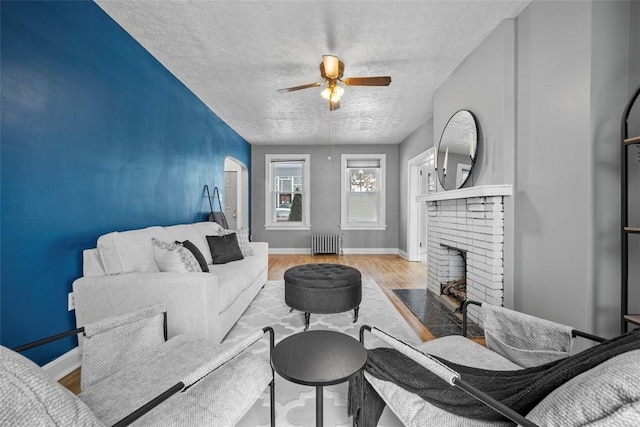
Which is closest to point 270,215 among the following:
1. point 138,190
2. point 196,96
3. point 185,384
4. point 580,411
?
point 196,96

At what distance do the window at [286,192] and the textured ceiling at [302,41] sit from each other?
2694 mm

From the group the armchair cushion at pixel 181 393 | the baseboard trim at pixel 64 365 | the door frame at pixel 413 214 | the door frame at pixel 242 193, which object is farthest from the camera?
the door frame at pixel 242 193

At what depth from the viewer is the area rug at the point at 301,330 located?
4.79 feet

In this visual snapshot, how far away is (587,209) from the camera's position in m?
1.71

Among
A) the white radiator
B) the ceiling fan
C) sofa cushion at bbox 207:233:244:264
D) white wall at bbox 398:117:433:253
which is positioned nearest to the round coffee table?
sofa cushion at bbox 207:233:244:264

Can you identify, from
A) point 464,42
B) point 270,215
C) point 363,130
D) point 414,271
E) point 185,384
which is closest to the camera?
point 185,384

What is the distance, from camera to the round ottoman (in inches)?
93.8

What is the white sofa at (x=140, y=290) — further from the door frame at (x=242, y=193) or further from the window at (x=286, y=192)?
the window at (x=286, y=192)

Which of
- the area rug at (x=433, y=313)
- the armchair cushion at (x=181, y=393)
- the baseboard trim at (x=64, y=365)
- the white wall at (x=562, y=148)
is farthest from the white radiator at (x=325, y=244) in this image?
the armchair cushion at (x=181, y=393)

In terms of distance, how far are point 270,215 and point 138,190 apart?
4255mm

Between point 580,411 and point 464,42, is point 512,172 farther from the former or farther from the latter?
point 580,411

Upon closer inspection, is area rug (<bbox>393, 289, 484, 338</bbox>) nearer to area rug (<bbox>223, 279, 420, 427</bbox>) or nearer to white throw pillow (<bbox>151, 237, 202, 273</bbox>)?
area rug (<bbox>223, 279, 420, 427</bbox>)

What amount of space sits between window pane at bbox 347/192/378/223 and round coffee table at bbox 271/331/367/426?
18.3 feet

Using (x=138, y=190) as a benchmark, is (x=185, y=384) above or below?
below
